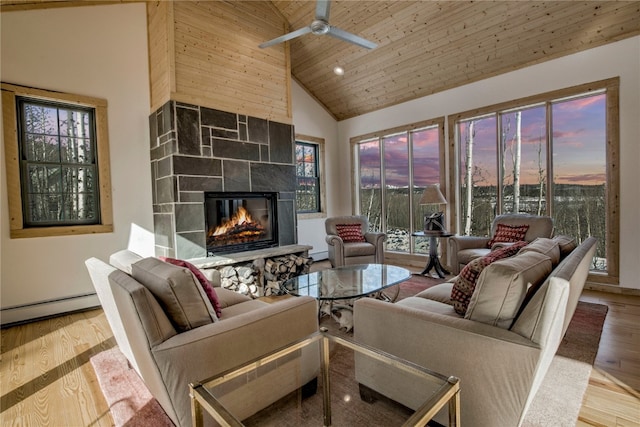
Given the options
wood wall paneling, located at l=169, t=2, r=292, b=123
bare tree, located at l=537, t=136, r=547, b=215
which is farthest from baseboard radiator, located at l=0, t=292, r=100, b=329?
bare tree, located at l=537, t=136, r=547, b=215

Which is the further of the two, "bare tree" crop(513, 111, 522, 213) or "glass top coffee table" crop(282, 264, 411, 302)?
"bare tree" crop(513, 111, 522, 213)

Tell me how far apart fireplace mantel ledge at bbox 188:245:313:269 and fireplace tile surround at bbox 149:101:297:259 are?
183 millimetres

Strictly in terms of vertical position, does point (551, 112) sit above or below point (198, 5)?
below

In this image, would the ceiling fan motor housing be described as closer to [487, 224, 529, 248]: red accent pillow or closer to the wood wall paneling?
the wood wall paneling

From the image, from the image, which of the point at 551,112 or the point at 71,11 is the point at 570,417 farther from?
the point at 71,11

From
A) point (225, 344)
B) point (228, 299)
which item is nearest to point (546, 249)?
point (225, 344)

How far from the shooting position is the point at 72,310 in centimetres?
361

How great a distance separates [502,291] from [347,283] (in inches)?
69.0

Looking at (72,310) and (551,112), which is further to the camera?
(551,112)

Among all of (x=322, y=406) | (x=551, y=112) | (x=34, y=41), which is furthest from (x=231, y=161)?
(x=551, y=112)

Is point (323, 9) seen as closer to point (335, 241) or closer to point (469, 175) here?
point (335, 241)

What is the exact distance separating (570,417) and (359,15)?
4.83 m

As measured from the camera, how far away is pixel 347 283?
304cm

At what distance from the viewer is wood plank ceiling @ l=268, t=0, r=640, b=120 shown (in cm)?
369
